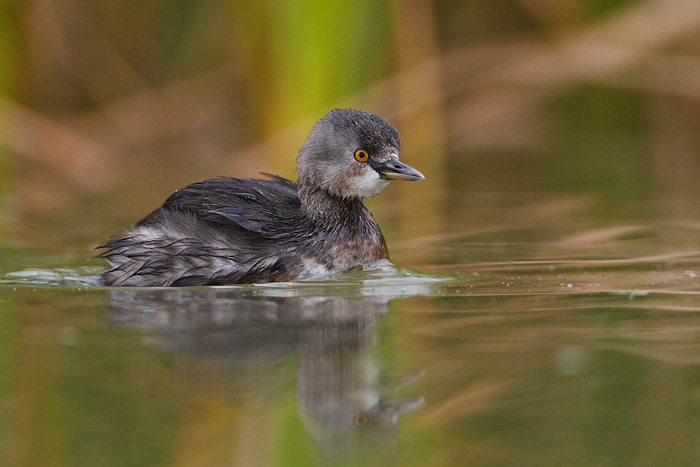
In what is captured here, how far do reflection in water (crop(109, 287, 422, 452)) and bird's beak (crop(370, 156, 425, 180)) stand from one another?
1.12 m

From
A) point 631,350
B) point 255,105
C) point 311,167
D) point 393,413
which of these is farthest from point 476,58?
point 393,413

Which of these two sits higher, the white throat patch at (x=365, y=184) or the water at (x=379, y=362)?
the white throat patch at (x=365, y=184)

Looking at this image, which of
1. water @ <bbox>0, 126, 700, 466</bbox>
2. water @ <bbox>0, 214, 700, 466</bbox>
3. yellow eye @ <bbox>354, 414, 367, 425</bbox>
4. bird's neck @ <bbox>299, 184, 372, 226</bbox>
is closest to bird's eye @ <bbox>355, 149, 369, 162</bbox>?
bird's neck @ <bbox>299, 184, 372, 226</bbox>

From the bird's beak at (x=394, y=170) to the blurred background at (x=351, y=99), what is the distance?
3.11 ft

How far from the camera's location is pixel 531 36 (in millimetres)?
10945

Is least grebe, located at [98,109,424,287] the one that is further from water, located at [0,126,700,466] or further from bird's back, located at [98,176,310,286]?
water, located at [0,126,700,466]

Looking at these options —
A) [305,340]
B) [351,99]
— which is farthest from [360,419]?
[351,99]

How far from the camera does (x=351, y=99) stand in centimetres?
802

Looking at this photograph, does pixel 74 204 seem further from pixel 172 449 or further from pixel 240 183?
pixel 172 449

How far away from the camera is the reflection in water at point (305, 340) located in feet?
8.97

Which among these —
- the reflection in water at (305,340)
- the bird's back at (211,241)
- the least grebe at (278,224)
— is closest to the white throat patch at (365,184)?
the least grebe at (278,224)

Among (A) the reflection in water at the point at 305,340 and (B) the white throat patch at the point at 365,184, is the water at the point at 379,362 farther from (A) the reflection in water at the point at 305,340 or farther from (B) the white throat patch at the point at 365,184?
(B) the white throat patch at the point at 365,184

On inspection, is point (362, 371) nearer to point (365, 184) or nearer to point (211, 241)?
point (211, 241)

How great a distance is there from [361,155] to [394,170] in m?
0.20
